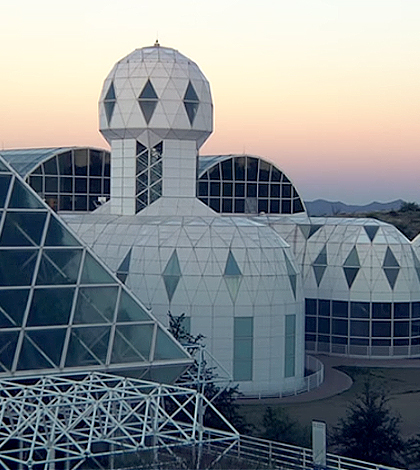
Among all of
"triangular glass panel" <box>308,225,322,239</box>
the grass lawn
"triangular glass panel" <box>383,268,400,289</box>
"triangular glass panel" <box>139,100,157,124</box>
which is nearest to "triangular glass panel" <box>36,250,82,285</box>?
the grass lawn

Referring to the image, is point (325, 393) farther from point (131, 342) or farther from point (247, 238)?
point (131, 342)

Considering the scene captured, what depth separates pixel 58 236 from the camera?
29781 mm

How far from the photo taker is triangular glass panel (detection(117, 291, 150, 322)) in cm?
2991

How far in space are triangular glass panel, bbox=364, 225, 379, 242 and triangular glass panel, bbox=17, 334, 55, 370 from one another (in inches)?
1078

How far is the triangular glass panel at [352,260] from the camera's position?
52969 mm

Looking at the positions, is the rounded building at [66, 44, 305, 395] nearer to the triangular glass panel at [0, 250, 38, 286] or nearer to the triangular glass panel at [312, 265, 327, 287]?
the triangular glass panel at [312, 265, 327, 287]

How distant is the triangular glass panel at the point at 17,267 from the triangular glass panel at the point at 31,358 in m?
1.44

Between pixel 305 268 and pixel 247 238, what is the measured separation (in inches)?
419

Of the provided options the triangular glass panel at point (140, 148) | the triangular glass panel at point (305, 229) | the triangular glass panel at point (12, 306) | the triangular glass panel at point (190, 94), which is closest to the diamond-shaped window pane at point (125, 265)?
the triangular glass panel at point (140, 148)

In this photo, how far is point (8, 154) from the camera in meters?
65.4

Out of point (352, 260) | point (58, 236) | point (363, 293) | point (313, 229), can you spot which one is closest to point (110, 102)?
point (313, 229)

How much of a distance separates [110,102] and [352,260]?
43.6 ft

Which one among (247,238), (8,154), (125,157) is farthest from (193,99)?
(8,154)

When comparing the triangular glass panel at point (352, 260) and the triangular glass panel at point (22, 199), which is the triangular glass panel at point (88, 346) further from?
the triangular glass panel at point (352, 260)
